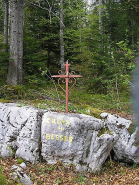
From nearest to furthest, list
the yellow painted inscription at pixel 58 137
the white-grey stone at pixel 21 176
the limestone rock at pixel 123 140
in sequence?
the white-grey stone at pixel 21 176, the yellow painted inscription at pixel 58 137, the limestone rock at pixel 123 140

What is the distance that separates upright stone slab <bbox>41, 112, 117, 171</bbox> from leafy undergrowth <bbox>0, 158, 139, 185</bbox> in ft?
0.63

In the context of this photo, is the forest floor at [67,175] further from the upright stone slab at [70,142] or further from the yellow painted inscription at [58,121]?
the yellow painted inscription at [58,121]

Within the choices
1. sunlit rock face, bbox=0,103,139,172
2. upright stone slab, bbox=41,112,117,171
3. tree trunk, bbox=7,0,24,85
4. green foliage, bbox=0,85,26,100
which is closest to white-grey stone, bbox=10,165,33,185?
sunlit rock face, bbox=0,103,139,172

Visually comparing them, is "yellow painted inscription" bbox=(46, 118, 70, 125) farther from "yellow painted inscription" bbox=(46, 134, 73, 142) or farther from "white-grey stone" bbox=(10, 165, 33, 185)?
"white-grey stone" bbox=(10, 165, 33, 185)

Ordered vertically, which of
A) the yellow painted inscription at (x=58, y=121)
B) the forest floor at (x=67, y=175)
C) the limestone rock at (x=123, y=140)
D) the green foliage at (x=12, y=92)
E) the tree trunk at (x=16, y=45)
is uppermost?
the tree trunk at (x=16, y=45)

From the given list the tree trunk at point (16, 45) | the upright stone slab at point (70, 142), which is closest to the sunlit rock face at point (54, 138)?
the upright stone slab at point (70, 142)

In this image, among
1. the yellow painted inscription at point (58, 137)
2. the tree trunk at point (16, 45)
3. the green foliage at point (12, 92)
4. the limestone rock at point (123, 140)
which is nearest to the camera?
the yellow painted inscription at point (58, 137)

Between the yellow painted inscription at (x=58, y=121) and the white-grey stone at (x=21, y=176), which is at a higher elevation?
the yellow painted inscription at (x=58, y=121)

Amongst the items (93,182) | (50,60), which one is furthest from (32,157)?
(50,60)

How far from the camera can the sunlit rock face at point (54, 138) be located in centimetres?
455

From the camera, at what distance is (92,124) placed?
187 inches

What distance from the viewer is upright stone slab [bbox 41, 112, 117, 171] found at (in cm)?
455

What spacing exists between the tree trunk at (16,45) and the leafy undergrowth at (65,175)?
455 centimetres

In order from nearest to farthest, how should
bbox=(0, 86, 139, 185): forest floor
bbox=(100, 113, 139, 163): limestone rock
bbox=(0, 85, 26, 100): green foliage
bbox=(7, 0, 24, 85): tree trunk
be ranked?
bbox=(0, 86, 139, 185): forest floor
bbox=(100, 113, 139, 163): limestone rock
bbox=(0, 85, 26, 100): green foliage
bbox=(7, 0, 24, 85): tree trunk
